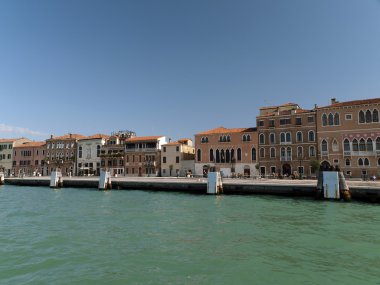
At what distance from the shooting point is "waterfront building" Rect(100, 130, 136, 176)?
67188 millimetres


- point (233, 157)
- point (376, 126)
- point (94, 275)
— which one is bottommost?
point (94, 275)

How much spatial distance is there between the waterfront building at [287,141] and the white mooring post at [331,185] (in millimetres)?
19843

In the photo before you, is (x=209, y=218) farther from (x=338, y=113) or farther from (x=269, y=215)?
(x=338, y=113)

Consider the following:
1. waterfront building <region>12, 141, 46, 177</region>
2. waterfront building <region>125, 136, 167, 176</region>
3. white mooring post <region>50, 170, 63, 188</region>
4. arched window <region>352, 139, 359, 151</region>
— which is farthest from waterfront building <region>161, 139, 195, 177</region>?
waterfront building <region>12, 141, 46, 177</region>

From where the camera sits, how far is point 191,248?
38.4ft

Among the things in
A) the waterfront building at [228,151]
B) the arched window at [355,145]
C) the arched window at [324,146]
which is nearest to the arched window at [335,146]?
the arched window at [324,146]

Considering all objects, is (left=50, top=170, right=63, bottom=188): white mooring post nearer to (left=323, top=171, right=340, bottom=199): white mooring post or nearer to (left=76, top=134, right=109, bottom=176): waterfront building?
(left=76, top=134, right=109, bottom=176): waterfront building

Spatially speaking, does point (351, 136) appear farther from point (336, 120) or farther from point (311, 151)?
point (311, 151)

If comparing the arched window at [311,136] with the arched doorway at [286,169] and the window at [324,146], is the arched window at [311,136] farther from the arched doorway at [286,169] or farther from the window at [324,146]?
the arched doorway at [286,169]

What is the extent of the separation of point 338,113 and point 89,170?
53.2 metres

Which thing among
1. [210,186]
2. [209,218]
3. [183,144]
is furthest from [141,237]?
[183,144]

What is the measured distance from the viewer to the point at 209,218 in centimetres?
1836

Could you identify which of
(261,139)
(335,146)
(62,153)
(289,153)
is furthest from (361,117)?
(62,153)

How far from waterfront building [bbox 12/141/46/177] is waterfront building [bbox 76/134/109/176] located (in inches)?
453
